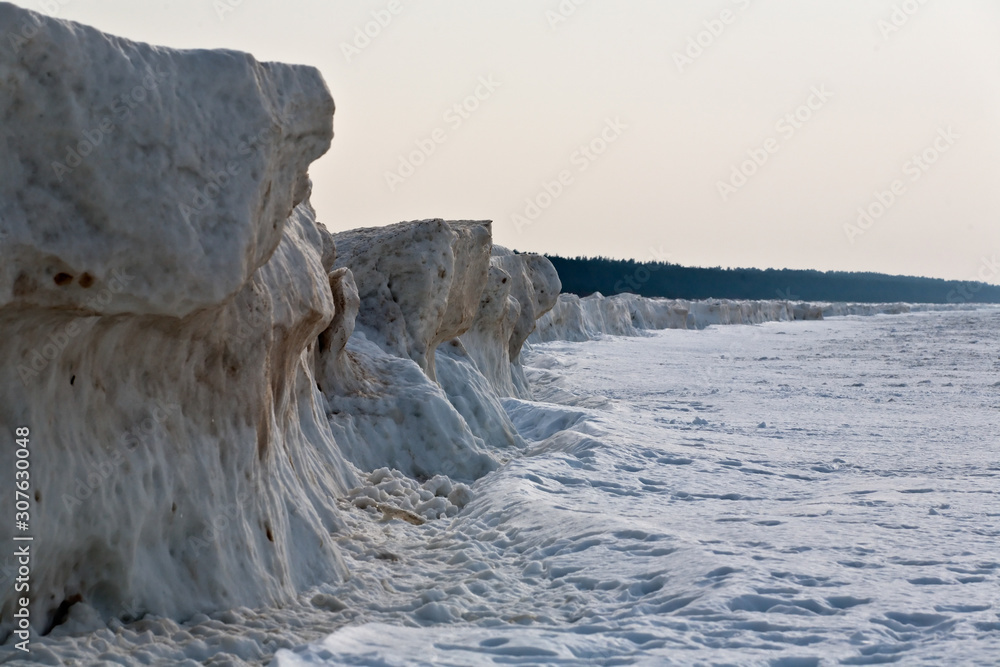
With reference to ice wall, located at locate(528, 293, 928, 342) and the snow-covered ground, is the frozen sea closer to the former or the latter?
the snow-covered ground

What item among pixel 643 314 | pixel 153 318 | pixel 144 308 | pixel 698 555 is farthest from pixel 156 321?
pixel 643 314

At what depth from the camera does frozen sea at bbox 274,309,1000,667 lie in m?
3.71

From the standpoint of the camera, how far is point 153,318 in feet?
12.5

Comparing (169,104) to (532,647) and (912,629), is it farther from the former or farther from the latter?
(912,629)

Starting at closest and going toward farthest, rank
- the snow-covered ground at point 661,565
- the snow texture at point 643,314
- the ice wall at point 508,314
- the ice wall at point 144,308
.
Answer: the ice wall at point 144,308 < the snow-covered ground at point 661,565 < the ice wall at point 508,314 < the snow texture at point 643,314

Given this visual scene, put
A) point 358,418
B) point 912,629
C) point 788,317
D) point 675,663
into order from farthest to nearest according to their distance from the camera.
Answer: point 788,317 → point 358,418 → point 912,629 → point 675,663

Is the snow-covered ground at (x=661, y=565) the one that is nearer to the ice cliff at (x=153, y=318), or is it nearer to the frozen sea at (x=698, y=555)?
the frozen sea at (x=698, y=555)

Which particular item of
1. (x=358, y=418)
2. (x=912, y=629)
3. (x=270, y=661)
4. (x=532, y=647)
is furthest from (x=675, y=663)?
(x=358, y=418)

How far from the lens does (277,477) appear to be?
4.93 meters

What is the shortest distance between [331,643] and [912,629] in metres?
2.27

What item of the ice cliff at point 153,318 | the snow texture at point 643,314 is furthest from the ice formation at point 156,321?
the snow texture at point 643,314

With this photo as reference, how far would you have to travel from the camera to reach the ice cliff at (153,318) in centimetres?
332

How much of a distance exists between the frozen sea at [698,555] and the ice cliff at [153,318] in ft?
2.45

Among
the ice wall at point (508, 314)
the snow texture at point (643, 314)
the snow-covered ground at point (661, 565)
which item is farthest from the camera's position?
the snow texture at point (643, 314)
